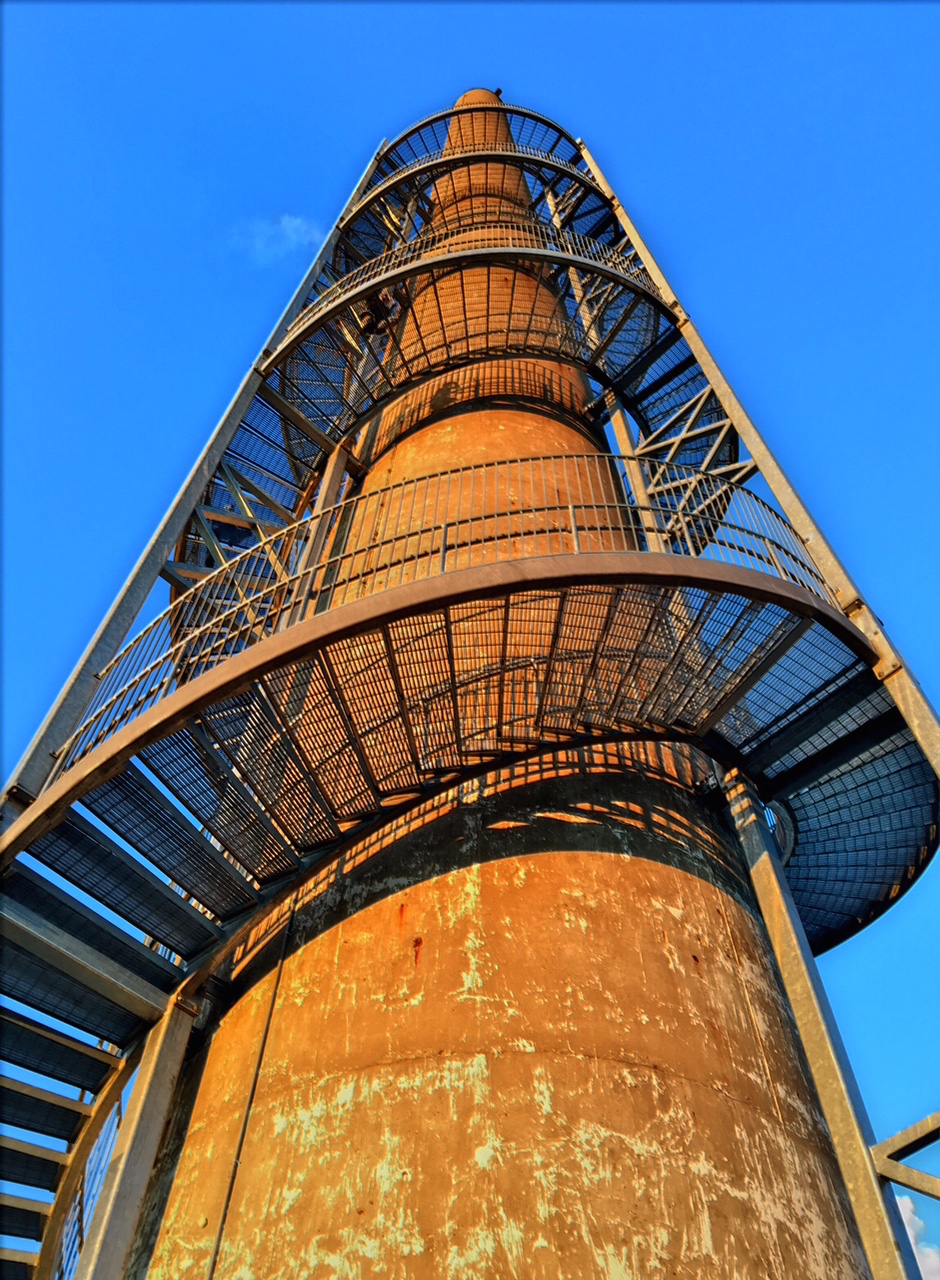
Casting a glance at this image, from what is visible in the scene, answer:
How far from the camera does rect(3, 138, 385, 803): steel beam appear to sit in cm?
698

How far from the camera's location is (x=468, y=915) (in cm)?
668

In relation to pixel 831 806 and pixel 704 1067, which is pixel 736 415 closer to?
pixel 831 806

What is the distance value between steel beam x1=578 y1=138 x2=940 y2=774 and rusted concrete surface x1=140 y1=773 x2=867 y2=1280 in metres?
2.24

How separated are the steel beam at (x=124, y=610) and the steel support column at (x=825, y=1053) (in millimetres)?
6172

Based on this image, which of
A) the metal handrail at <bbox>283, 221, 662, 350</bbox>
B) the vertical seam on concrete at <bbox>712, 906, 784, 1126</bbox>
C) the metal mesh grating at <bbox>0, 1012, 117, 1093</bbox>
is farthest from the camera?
Result: the metal handrail at <bbox>283, 221, 662, 350</bbox>

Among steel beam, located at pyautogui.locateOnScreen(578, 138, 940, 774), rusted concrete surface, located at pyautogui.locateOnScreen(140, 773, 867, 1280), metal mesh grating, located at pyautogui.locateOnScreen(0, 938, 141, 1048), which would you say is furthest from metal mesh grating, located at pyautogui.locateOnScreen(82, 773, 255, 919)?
steel beam, located at pyautogui.locateOnScreen(578, 138, 940, 774)

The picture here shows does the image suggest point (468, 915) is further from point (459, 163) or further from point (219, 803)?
point (459, 163)

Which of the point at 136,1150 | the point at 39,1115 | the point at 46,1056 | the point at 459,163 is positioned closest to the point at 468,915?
the point at 136,1150

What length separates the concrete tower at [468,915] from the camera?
5500mm

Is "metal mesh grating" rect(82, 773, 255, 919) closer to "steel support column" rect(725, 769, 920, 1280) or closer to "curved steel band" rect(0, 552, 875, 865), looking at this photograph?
"curved steel band" rect(0, 552, 875, 865)

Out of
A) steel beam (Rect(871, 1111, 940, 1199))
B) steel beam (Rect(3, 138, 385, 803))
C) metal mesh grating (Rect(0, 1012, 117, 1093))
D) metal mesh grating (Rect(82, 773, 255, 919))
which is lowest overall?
steel beam (Rect(871, 1111, 940, 1199))

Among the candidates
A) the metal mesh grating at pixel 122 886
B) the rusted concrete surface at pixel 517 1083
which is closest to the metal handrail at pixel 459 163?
the rusted concrete surface at pixel 517 1083

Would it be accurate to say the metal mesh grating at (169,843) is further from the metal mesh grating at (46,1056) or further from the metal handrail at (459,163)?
the metal handrail at (459,163)

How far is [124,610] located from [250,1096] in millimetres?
4571
